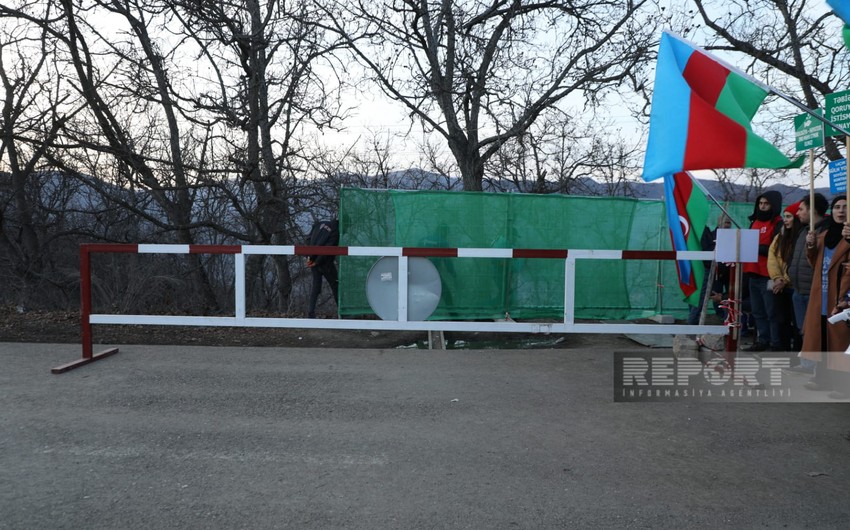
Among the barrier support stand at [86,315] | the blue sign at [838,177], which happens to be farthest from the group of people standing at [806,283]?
the barrier support stand at [86,315]

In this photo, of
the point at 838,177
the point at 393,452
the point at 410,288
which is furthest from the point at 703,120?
the point at 410,288

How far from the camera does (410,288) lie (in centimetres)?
793

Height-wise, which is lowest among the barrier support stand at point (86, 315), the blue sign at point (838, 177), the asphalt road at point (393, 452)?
the asphalt road at point (393, 452)

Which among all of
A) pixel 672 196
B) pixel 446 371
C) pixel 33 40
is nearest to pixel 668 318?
pixel 672 196

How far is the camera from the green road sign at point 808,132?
600 cm

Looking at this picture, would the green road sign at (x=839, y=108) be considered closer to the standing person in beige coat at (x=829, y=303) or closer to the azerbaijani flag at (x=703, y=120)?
the standing person in beige coat at (x=829, y=303)

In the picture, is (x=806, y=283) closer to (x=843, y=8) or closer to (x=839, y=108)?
(x=839, y=108)

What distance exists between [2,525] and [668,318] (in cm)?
896

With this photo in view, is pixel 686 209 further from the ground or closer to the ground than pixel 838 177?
closer to the ground

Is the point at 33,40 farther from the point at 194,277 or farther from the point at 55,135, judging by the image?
the point at 194,277

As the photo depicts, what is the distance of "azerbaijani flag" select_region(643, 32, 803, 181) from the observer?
5141 mm

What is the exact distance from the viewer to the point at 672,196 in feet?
21.6

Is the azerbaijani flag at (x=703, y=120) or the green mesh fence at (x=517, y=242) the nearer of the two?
the azerbaijani flag at (x=703, y=120)

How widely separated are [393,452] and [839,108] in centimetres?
509
